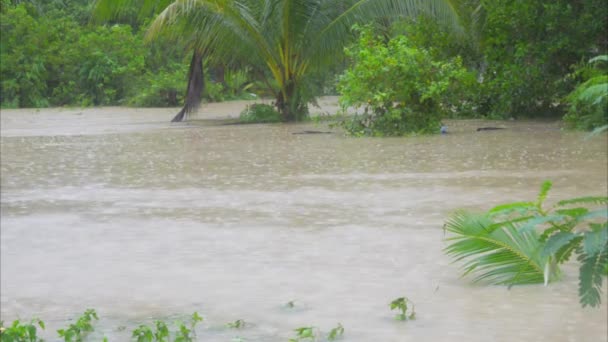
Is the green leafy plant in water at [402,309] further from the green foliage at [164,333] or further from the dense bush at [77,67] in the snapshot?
the dense bush at [77,67]

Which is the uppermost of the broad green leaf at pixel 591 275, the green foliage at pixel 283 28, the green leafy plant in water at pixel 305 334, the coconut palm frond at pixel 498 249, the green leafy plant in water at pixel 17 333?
the green foliage at pixel 283 28

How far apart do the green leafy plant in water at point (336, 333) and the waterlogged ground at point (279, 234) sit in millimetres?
44

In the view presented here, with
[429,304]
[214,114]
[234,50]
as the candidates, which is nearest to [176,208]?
[429,304]

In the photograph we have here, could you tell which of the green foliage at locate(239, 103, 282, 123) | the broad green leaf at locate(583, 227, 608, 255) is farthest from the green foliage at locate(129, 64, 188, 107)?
the broad green leaf at locate(583, 227, 608, 255)

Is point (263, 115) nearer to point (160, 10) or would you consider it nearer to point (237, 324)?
point (160, 10)

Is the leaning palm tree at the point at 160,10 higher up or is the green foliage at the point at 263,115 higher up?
the leaning palm tree at the point at 160,10

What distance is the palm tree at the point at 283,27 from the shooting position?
16.6m

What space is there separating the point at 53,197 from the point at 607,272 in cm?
699

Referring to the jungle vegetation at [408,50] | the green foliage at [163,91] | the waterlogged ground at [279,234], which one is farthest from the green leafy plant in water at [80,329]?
the green foliage at [163,91]

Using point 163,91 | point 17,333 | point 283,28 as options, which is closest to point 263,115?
point 283,28

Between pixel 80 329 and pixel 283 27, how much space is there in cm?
1367

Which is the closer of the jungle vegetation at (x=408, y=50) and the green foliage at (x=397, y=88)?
the green foliage at (x=397, y=88)

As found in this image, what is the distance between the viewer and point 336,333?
3.79 m

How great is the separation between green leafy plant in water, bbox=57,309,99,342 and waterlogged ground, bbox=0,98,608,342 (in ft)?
0.26
